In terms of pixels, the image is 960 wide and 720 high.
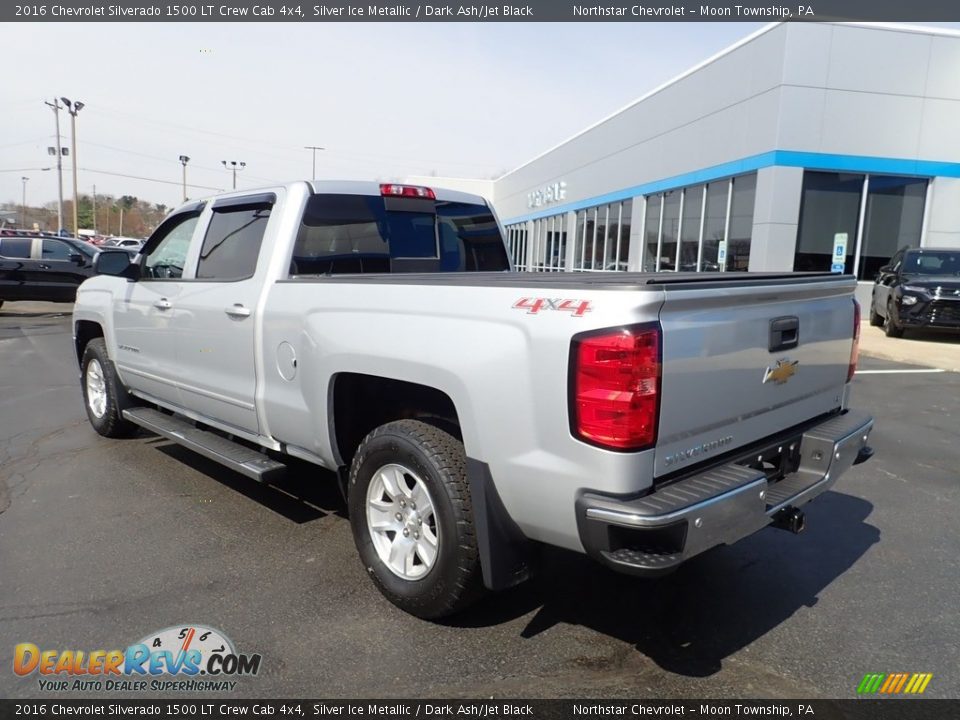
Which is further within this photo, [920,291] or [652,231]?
[652,231]

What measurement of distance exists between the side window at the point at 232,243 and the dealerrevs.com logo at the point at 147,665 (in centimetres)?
204

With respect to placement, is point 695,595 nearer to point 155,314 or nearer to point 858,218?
point 155,314

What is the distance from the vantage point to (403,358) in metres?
3.04

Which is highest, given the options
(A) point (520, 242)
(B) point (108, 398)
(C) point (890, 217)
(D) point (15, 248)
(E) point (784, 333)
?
(C) point (890, 217)

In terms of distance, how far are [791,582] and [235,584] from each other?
2.83m

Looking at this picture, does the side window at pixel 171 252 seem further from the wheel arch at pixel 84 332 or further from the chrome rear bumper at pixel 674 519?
the chrome rear bumper at pixel 674 519

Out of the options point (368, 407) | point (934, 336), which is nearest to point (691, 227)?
point (934, 336)

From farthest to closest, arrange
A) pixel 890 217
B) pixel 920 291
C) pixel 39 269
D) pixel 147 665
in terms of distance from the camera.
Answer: pixel 890 217 < pixel 39 269 < pixel 920 291 < pixel 147 665

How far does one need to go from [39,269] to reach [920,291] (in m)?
18.3

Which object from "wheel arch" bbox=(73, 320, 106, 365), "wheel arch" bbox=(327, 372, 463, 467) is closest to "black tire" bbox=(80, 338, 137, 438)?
"wheel arch" bbox=(73, 320, 106, 365)

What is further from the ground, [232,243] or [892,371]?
[232,243]

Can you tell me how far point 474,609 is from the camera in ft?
10.8

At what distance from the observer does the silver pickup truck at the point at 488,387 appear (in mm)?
2451

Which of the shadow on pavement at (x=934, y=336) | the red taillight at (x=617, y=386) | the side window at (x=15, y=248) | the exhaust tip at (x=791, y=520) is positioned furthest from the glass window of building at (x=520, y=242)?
the red taillight at (x=617, y=386)
